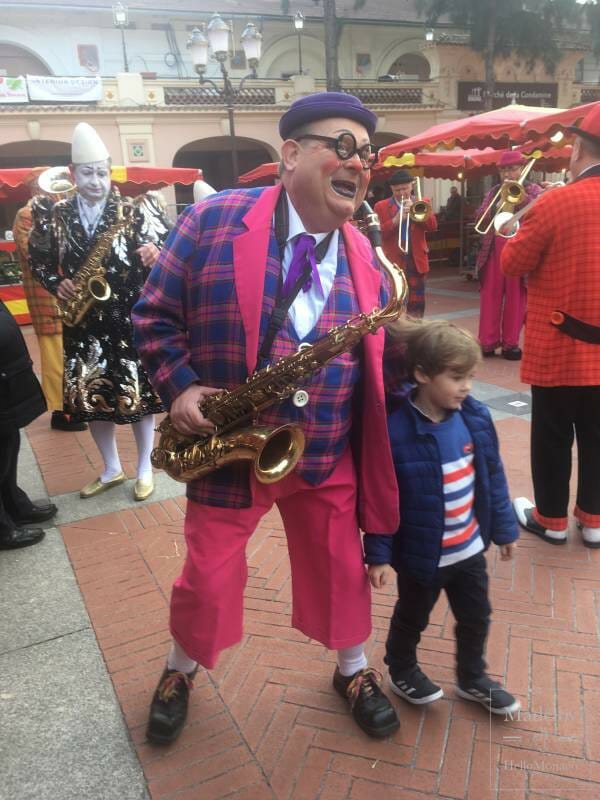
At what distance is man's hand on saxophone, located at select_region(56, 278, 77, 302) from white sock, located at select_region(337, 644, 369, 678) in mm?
2502

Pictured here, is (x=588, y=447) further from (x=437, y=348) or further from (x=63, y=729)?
(x=63, y=729)

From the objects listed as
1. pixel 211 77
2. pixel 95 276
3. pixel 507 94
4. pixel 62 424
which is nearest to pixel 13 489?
pixel 95 276

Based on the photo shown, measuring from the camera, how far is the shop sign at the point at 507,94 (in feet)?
77.9

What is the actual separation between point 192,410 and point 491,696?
1449mm

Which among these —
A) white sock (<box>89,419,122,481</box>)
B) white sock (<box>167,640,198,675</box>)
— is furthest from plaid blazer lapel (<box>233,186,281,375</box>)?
white sock (<box>89,419,122,481</box>)

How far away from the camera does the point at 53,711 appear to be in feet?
7.63

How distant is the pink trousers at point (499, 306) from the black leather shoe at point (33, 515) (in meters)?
5.04

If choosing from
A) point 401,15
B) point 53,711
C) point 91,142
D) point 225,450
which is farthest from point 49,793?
point 401,15

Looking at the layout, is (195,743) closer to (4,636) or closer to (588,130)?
(4,636)

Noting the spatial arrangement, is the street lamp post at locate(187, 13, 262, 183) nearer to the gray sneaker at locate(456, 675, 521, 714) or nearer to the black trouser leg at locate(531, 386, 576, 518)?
the black trouser leg at locate(531, 386, 576, 518)

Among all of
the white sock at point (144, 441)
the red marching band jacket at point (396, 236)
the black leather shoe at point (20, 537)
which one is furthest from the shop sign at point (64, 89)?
the black leather shoe at point (20, 537)

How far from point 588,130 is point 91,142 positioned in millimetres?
2579

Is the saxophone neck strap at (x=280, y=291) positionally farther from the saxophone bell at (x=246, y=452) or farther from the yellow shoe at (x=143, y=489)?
the yellow shoe at (x=143, y=489)

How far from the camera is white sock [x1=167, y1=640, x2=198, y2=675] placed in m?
2.21
